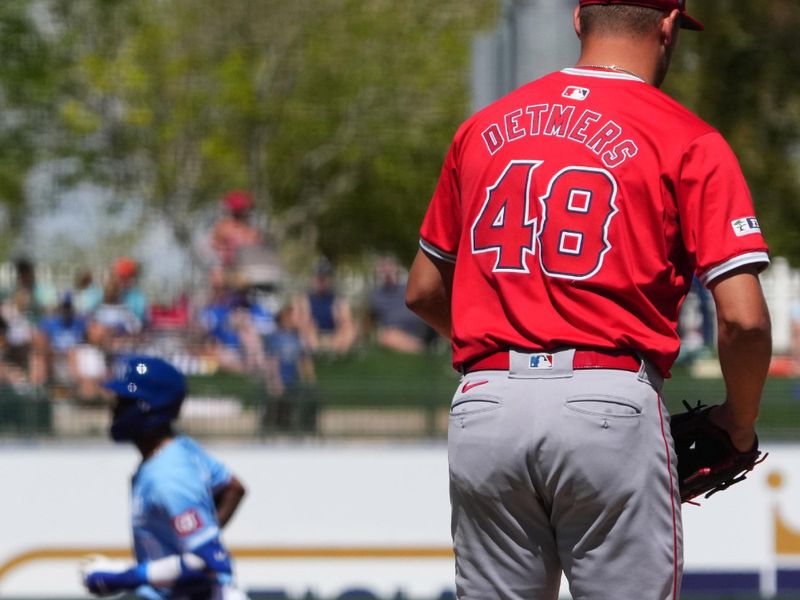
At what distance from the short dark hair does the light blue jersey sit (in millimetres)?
2203

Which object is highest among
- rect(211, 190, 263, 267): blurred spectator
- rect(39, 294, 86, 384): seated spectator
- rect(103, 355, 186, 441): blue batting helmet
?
rect(211, 190, 263, 267): blurred spectator

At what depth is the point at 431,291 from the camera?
319 centimetres

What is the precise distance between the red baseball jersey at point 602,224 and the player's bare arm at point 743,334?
0.13 feet

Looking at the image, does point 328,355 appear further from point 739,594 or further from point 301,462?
point 739,594

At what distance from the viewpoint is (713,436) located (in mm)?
2893

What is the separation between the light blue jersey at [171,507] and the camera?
4469 millimetres

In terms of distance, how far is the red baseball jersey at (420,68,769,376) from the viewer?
107 inches

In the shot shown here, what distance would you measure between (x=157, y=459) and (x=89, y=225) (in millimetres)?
5556

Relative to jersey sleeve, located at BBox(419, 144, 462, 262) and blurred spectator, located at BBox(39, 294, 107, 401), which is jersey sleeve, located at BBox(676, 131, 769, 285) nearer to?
jersey sleeve, located at BBox(419, 144, 462, 262)

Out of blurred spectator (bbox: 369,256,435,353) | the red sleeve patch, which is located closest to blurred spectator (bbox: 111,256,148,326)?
blurred spectator (bbox: 369,256,435,353)

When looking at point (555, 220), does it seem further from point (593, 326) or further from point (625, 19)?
point (625, 19)

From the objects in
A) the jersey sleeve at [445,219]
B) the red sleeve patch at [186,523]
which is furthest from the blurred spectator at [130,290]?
the jersey sleeve at [445,219]

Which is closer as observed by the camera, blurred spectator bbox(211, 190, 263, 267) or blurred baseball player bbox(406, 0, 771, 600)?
blurred baseball player bbox(406, 0, 771, 600)

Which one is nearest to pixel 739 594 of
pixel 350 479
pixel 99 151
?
pixel 350 479
